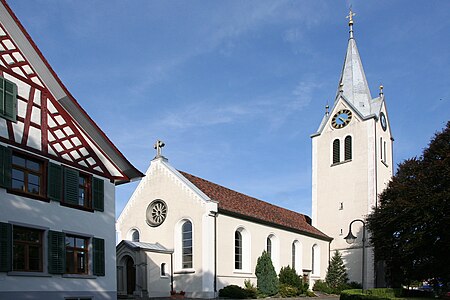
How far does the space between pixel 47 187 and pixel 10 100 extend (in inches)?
127

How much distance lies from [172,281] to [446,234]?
1765 centimetres

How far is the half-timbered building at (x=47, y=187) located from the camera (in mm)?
15422

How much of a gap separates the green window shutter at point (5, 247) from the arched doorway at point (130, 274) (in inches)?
607

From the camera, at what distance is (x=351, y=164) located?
146ft

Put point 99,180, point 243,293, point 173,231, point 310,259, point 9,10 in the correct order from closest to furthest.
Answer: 1. point 9,10
2. point 99,180
3. point 243,293
4. point 173,231
5. point 310,259

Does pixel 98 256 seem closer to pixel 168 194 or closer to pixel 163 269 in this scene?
pixel 163 269

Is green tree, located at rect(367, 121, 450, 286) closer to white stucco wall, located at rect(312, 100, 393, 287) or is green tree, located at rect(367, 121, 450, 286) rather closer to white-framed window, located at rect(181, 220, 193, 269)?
white stucco wall, located at rect(312, 100, 393, 287)

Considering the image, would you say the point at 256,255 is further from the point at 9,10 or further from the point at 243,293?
the point at 9,10

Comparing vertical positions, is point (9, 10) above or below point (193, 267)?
above

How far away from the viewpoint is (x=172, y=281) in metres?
31.0

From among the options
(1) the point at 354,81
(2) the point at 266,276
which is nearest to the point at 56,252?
(2) the point at 266,276

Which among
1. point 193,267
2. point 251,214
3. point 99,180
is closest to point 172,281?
point 193,267

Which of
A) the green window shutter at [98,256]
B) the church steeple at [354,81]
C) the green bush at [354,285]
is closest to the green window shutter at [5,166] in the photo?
the green window shutter at [98,256]

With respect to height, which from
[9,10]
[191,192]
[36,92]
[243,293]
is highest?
[9,10]
